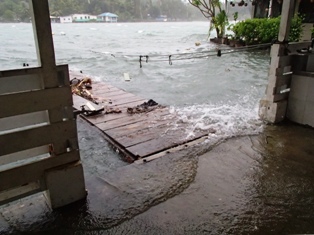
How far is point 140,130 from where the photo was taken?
5.07 m

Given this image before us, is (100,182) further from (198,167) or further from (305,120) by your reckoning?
(305,120)

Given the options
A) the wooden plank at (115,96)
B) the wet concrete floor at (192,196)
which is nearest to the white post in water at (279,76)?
the wet concrete floor at (192,196)

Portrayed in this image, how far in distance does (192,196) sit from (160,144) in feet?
4.88

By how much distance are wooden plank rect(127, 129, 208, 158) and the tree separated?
19693 mm

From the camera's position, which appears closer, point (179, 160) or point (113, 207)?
point (113, 207)

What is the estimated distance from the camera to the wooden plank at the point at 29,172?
8.05ft

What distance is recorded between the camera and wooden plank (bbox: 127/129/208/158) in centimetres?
418

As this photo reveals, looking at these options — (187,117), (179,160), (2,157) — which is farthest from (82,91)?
(2,157)

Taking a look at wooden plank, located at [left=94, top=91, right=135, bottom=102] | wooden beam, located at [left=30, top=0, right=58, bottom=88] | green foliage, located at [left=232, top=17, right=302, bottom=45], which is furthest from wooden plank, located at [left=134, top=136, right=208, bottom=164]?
green foliage, located at [left=232, top=17, right=302, bottom=45]

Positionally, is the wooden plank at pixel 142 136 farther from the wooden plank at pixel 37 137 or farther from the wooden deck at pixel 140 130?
the wooden plank at pixel 37 137

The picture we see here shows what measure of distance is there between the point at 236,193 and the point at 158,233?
1116 mm

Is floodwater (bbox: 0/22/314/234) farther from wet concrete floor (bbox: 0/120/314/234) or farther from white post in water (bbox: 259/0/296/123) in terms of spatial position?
white post in water (bbox: 259/0/296/123)

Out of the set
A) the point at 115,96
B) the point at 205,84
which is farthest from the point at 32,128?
the point at 205,84

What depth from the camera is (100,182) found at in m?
3.32
